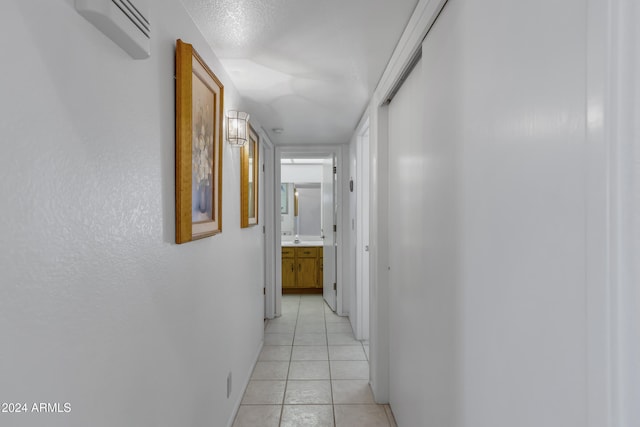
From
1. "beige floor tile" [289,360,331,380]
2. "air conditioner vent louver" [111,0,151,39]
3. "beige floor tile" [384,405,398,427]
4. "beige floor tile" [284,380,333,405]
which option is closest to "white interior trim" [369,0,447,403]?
"beige floor tile" [384,405,398,427]

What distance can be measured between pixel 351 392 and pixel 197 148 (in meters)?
2.11

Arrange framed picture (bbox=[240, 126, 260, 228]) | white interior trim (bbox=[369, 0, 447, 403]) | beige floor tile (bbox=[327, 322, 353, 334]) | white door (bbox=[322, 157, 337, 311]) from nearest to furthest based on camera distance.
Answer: white interior trim (bbox=[369, 0, 447, 403]) → framed picture (bbox=[240, 126, 260, 228]) → beige floor tile (bbox=[327, 322, 353, 334]) → white door (bbox=[322, 157, 337, 311])

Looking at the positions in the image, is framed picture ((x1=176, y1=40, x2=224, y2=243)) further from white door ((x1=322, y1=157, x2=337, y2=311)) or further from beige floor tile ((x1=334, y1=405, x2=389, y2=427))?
white door ((x1=322, y1=157, x2=337, y2=311))

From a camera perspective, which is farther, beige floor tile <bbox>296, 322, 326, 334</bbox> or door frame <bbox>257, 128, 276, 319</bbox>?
door frame <bbox>257, 128, 276, 319</bbox>

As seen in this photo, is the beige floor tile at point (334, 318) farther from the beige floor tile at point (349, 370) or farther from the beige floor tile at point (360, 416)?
the beige floor tile at point (360, 416)

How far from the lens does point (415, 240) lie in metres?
1.87

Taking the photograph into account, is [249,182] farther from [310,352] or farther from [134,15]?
[134,15]

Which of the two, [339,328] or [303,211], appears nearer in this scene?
[339,328]

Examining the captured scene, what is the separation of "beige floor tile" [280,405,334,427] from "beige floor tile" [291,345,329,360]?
0.86 meters

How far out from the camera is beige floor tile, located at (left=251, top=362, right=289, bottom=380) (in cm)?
305

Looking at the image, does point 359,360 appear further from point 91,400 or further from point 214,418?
point 91,400

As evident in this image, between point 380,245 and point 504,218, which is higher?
point 504,218

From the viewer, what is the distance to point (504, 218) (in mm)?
933

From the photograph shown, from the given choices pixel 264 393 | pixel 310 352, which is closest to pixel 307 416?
pixel 264 393
